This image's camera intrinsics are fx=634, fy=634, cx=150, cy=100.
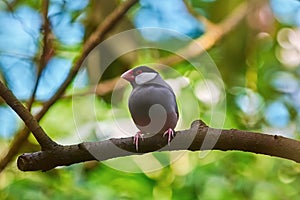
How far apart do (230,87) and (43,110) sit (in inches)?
29.8

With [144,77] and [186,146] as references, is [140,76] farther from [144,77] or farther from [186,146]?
[186,146]

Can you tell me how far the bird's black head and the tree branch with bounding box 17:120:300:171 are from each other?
0.20m

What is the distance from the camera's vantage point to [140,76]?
Result: 1160 mm

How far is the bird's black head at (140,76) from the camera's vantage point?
3.75 feet

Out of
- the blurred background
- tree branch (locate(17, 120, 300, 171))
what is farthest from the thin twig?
tree branch (locate(17, 120, 300, 171))

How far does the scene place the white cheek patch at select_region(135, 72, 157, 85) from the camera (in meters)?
1.14

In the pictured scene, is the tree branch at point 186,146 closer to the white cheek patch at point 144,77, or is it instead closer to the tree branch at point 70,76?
the white cheek patch at point 144,77

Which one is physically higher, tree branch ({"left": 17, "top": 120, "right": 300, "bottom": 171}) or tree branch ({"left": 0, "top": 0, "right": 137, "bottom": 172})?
tree branch ({"left": 17, "top": 120, "right": 300, "bottom": 171})

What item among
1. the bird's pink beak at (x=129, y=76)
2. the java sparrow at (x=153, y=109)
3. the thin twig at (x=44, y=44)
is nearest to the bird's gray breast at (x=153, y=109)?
the java sparrow at (x=153, y=109)

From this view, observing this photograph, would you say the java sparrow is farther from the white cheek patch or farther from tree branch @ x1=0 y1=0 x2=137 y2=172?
tree branch @ x1=0 y1=0 x2=137 y2=172

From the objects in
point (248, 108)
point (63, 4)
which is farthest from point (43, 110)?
point (248, 108)

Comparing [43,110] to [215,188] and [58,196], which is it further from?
→ [215,188]

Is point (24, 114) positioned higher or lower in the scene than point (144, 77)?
higher

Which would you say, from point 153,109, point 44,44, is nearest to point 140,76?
point 153,109
